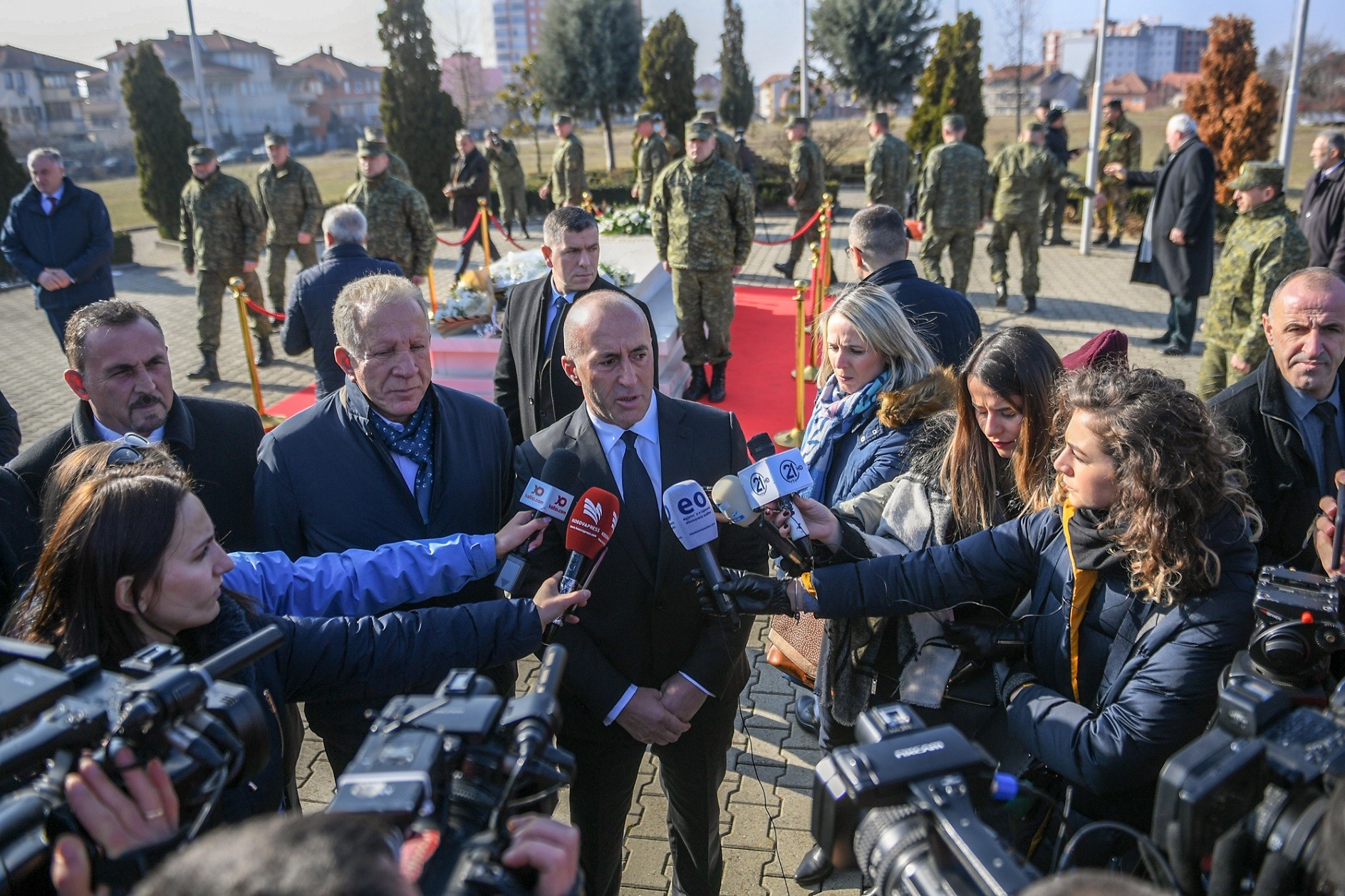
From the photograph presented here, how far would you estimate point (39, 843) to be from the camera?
1.25m

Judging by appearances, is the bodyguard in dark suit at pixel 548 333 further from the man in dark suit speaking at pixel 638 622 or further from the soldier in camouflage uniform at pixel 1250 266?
the soldier in camouflage uniform at pixel 1250 266

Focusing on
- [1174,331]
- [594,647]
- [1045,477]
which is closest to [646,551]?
[594,647]

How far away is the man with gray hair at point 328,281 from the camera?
617 cm

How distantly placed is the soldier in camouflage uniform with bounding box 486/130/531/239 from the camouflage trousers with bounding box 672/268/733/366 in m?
8.61

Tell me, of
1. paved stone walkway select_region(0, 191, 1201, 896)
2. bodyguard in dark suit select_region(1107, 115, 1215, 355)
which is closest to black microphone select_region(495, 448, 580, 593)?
paved stone walkway select_region(0, 191, 1201, 896)

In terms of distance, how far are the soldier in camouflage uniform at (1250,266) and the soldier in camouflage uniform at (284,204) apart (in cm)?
893

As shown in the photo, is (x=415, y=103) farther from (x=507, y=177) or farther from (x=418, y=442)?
(x=418, y=442)

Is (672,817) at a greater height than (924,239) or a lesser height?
lesser

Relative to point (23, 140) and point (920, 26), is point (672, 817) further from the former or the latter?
point (23, 140)

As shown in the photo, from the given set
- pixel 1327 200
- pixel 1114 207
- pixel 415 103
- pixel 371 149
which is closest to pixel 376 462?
pixel 371 149

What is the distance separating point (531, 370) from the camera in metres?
4.91

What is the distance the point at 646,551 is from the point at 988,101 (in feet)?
246

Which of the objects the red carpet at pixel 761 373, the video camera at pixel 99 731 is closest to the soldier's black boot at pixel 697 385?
the red carpet at pixel 761 373

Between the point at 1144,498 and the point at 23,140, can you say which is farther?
the point at 23,140
